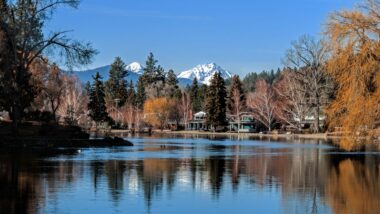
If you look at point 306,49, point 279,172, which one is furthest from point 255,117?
point 279,172

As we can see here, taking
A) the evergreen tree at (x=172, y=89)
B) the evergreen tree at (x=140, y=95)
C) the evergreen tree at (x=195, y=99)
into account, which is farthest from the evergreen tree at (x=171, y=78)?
the evergreen tree at (x=195, y=99)

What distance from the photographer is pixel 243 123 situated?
412 feet

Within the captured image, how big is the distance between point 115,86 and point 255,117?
61.3 metres

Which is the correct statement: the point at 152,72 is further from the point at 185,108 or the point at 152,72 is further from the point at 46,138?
the point at 46,138

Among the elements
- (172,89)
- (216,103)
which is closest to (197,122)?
(172,89)

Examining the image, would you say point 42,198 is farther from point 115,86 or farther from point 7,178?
point 115,86

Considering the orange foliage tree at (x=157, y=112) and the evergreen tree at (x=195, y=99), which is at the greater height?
the evergreen tree at (x=195, y=99)

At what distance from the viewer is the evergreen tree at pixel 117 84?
521ft

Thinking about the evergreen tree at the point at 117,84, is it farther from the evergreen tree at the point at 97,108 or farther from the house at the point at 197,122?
the evergreen tree at the point at 97,108

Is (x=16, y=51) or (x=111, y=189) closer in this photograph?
(x=111, y=189)

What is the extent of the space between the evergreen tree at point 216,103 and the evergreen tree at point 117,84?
4324cm

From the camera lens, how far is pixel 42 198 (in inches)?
603

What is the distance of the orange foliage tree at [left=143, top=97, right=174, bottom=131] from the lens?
5271 inches

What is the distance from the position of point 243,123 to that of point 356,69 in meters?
100
